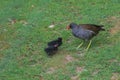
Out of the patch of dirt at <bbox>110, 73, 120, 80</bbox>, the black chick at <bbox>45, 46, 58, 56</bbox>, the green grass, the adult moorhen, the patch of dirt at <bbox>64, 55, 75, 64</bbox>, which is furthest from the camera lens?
the adult moorhen

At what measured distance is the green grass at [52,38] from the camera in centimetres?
874

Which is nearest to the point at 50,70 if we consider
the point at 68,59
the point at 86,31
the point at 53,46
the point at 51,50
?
the point at 68,59

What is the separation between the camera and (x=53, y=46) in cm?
952

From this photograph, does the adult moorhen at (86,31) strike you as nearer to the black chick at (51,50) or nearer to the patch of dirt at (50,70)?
the black chick at (51,50)

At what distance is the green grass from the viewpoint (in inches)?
344

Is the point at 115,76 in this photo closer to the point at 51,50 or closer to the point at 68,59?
the point at 68,59

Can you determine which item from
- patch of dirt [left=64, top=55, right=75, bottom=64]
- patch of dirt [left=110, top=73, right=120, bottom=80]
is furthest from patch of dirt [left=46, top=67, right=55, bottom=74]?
patch of dirt [left=110, top=73, right=120, bottom=80]

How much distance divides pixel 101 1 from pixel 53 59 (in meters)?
3.46

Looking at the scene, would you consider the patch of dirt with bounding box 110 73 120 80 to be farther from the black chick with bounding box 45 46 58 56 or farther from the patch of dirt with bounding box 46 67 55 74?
the black chick with bounding box 45 46 58 56

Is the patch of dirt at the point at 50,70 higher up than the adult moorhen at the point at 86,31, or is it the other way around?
the adult moorhen at the point at 86,31

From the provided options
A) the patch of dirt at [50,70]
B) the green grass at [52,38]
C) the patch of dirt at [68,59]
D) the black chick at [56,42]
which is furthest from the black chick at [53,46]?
the patch of dirt at [50,70]

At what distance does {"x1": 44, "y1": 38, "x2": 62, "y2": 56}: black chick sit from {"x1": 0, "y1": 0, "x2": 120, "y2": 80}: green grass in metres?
0.11

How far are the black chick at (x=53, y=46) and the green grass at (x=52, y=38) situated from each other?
0.11m

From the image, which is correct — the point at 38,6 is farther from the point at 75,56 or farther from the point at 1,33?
the point at 75,56
